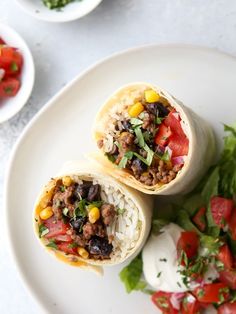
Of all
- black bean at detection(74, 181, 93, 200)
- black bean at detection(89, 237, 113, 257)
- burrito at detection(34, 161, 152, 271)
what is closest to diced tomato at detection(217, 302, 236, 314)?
burrito at detection(34, 161, 152, 271)

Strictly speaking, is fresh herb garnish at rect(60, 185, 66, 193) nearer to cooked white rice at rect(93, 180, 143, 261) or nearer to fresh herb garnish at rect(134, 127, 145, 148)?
cooked white rice at rect(93, 180, 143, 261)

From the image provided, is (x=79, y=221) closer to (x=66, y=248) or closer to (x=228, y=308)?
(x=66, y=248)

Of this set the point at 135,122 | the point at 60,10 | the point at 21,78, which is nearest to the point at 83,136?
the point at 21,78

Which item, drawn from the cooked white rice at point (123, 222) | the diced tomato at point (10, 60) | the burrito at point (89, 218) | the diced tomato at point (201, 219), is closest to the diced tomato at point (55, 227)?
the burrito at point (89, 218)

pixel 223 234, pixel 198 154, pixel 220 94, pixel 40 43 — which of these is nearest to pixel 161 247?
pixel 223 234

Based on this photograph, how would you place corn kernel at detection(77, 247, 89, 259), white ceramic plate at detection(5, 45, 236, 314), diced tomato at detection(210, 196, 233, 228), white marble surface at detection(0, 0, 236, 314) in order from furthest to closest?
white marble surface at detection(0, 0, 236, 314), white ceramic plate at detection(5, 45, 236, 314), diced tomato at detection(210, 196, 233, 228), corn kernel at detection(77, 247, 89, 259)

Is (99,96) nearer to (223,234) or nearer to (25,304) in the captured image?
(223,234)

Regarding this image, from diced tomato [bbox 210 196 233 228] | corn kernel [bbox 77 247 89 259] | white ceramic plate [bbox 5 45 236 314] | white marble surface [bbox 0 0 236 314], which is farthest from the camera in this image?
white marble surface [bbox 0 0 236 314]

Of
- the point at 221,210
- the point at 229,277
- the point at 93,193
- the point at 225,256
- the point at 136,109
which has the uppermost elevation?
the point at 136,109
